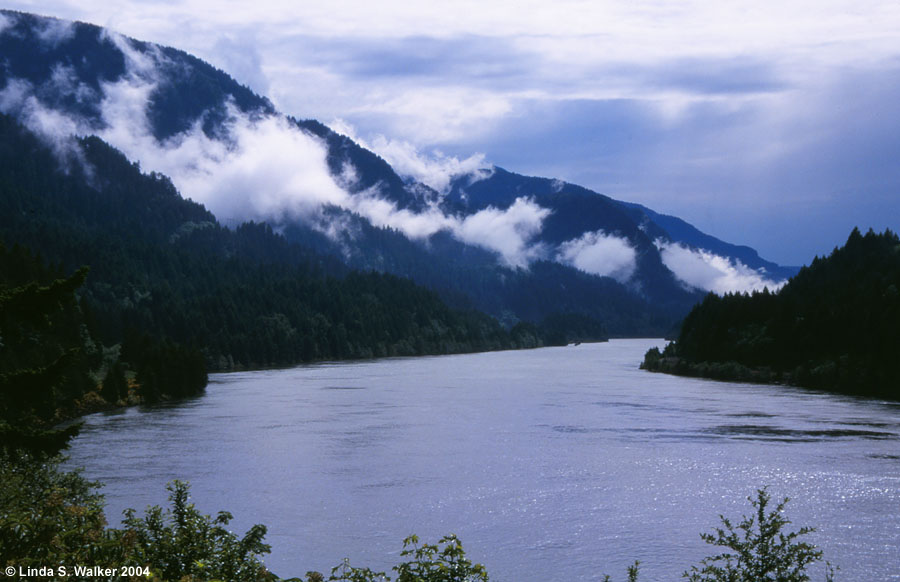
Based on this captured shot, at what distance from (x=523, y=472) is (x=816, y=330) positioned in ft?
304

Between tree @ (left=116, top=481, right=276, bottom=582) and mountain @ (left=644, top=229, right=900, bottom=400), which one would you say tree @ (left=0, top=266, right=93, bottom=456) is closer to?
tree @ (left=116, top=481, right=276, bottom=582)

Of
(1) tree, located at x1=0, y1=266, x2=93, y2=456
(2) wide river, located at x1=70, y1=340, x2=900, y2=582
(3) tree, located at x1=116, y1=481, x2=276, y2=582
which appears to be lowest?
(2) wide river, located at x1=70, y1=340, x2=900, y2=582

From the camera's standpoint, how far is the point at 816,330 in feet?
454

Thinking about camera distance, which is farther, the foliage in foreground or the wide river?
the wide river

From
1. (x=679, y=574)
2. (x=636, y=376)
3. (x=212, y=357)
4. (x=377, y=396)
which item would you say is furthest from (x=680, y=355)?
(x=679, y=574)

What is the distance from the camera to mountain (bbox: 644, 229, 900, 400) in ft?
392

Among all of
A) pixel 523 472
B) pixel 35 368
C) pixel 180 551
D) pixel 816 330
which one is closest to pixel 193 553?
pixel 180 551

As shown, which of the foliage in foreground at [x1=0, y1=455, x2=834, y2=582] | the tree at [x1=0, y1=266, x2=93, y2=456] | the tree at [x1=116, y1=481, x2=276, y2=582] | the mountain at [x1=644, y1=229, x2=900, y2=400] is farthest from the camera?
the mountain at [x1=644, y1=229, x2=900, y2=400]

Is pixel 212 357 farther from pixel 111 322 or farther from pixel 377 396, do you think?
pixel 377 396

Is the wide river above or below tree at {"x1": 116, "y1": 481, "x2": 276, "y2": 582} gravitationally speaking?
below

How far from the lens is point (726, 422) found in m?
86.5

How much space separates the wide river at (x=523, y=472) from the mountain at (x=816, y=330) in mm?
14315

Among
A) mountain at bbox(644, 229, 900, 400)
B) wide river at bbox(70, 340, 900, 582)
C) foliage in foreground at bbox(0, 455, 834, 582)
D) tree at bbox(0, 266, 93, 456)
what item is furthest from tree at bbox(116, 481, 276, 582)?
mountain at bbox(644, 229, 900, 400)

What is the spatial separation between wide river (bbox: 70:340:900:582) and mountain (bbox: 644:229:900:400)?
47.0ft
